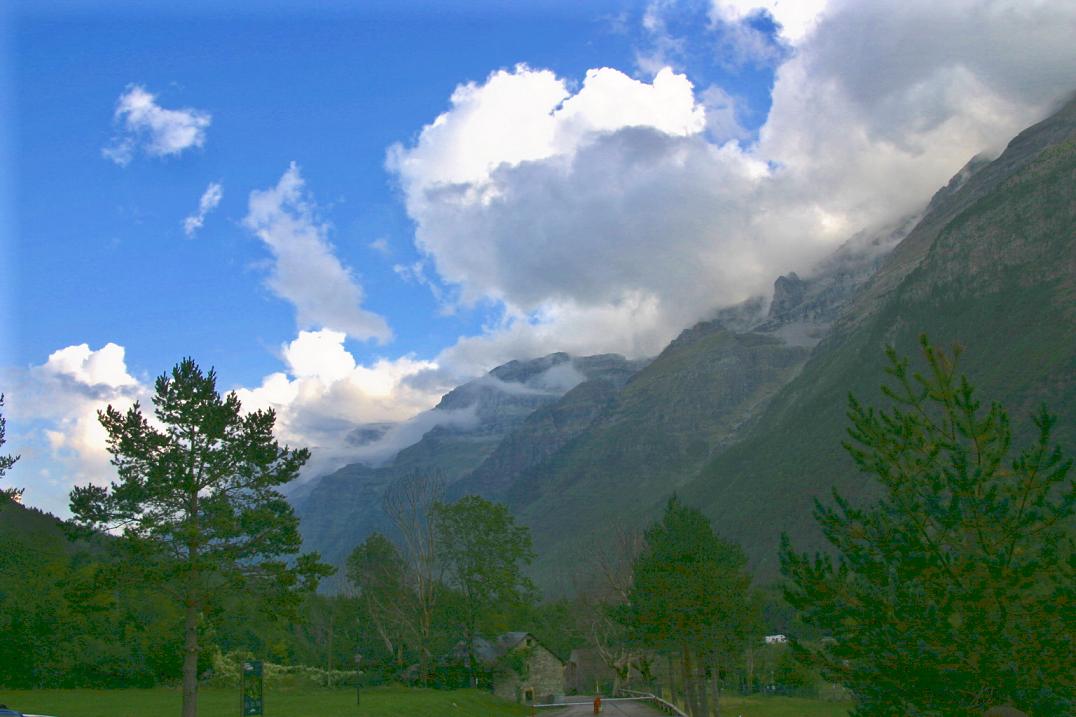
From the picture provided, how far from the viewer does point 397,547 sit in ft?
261

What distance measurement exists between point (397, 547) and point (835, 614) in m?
63.6

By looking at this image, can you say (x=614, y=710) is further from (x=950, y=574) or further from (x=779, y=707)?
(x=950, y=574)

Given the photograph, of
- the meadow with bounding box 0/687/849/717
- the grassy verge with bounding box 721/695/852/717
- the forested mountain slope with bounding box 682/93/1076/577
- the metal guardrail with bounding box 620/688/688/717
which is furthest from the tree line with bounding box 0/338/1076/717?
the forested mountain slope with bounding box 682/93/1076/577

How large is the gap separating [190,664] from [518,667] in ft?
122

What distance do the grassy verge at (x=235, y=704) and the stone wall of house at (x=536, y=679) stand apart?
210 inches

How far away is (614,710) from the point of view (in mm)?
55156

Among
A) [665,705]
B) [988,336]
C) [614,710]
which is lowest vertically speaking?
[614,710]

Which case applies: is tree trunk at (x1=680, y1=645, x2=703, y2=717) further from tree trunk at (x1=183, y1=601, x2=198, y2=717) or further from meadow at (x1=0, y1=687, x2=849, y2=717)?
tree trunk at (x1=183, y1=601, x2=198, y2=717)

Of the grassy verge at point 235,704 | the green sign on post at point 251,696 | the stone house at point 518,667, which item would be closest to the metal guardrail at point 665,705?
the stone house at point 518,667

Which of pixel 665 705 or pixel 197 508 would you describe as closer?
pixel 197 508

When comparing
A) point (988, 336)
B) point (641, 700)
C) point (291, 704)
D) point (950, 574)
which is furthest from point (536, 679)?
point (988, 336)

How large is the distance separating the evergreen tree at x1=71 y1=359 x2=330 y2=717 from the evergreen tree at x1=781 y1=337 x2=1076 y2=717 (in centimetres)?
2125

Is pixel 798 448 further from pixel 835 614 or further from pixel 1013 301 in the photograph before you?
pixel 835 614

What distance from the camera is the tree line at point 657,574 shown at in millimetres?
18656
